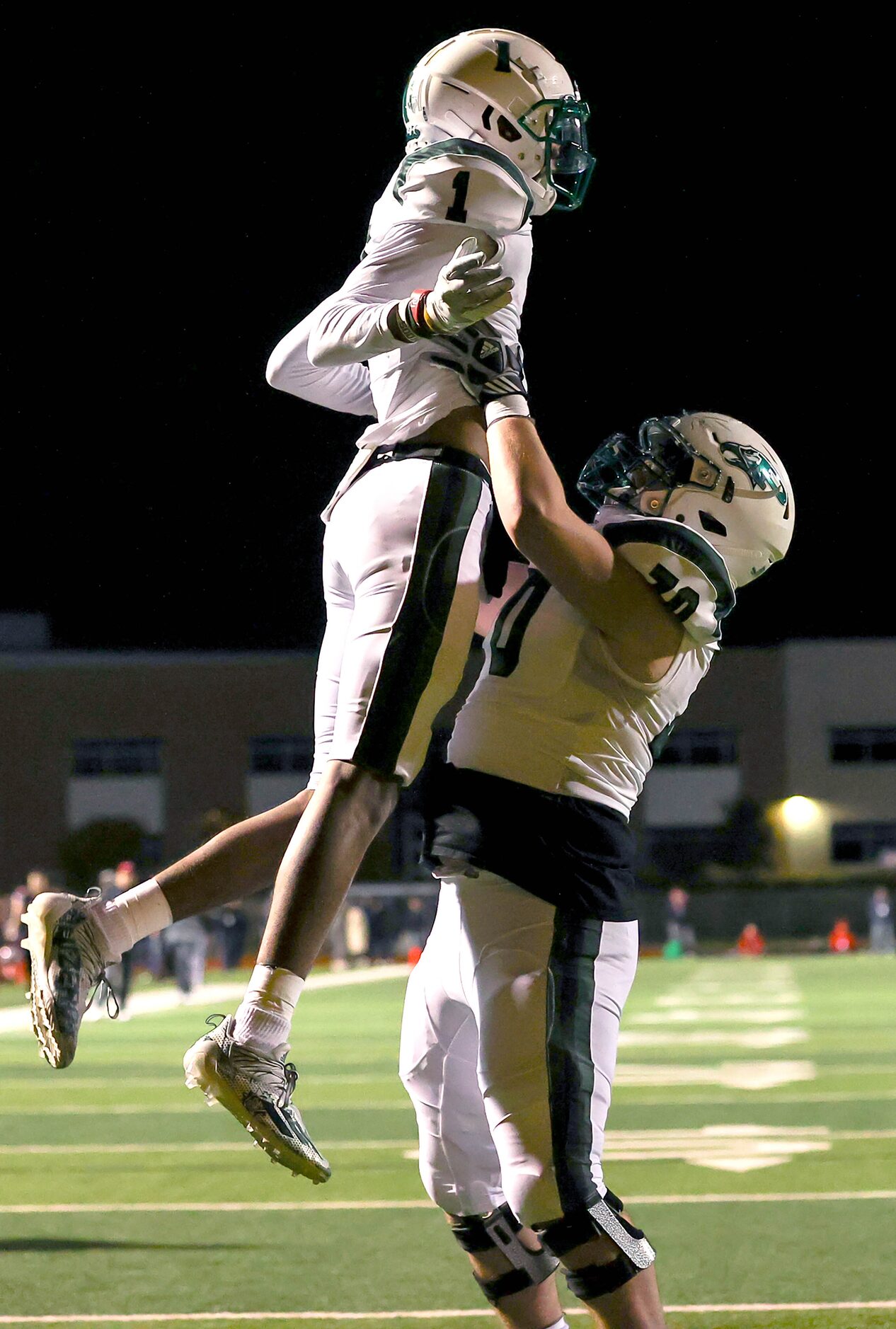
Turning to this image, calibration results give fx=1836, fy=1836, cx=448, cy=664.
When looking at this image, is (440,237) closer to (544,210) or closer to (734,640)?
(544,210)

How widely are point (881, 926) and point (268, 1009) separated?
3321cm

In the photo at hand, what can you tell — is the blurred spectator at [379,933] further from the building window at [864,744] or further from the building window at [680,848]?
the building window at [864,744]

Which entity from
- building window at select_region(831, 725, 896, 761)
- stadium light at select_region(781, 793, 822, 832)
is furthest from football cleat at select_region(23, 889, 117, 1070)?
building window at select_region(831, 725, 896, 761)

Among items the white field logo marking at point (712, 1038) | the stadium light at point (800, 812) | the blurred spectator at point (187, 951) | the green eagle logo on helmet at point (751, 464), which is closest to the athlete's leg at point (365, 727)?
the green eagle logo on helmet at point (751, 464)

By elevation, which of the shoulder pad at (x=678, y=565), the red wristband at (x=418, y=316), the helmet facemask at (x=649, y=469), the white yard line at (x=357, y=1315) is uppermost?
the red wristband at (x=418, y=316)

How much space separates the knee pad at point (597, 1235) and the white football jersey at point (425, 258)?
1318mm

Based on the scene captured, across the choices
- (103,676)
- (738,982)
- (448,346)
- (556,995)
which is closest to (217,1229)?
(556,995)

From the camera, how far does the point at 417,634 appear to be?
3025 mm

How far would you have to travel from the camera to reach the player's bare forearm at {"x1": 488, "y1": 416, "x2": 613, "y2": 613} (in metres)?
2.98

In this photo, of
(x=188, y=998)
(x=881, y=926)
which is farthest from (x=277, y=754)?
(x=188, y=998)

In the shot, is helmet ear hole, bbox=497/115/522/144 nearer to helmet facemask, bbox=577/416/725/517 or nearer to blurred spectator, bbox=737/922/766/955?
helmet facemask, bbox=577/416/725/517

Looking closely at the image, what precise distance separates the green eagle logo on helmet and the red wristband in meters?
0.68

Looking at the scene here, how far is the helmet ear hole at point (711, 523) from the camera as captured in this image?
3357 mm

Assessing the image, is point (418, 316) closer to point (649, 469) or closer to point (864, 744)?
point (649, 469)
